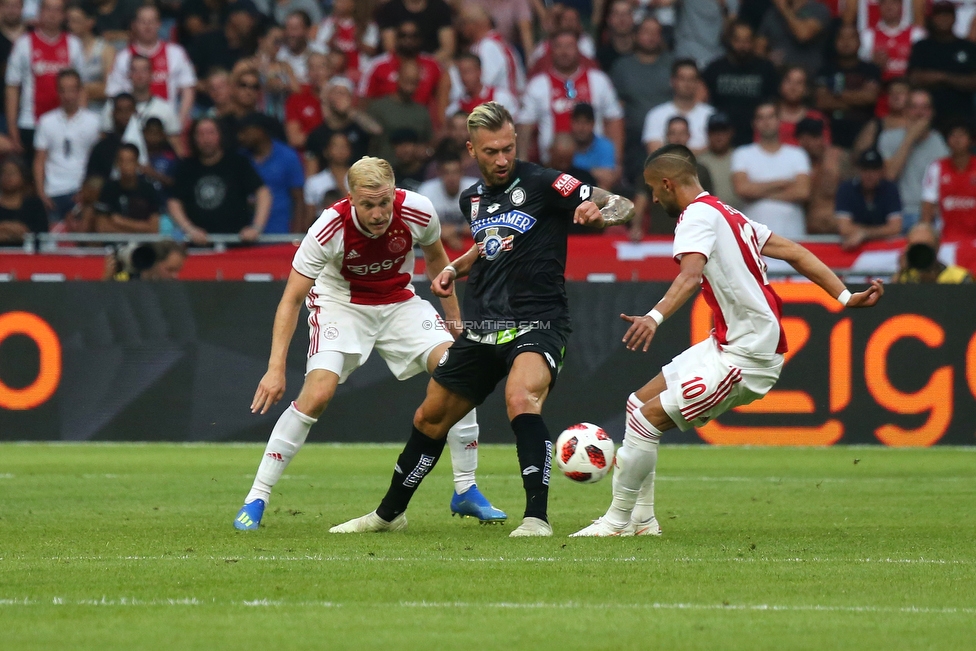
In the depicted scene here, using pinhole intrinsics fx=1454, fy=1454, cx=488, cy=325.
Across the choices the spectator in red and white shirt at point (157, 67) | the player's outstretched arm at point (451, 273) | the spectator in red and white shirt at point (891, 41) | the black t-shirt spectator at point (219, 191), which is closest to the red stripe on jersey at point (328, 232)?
the player's outstretched arm at point (451, 273)

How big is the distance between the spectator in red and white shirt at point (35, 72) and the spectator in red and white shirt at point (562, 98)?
19.4 feet

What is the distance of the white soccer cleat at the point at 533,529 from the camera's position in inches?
301

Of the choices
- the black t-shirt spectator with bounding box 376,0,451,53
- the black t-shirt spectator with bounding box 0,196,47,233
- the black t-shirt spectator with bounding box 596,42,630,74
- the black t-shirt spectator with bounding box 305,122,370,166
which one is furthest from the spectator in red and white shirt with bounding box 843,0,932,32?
the black t-shirt spectator with bounding box 0,196,47,233

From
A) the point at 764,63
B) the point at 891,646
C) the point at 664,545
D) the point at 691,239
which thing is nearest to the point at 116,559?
the point at 664,545

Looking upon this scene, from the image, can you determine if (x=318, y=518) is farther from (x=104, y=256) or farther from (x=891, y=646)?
(x=104, y=256)

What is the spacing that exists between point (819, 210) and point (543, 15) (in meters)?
4.80

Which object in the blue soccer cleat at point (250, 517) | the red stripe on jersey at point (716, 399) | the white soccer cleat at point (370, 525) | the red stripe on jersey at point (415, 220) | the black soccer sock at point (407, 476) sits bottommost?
the white soccer cleat at point (370, 525)

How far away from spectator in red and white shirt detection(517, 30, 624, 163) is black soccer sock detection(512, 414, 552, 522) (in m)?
10.2

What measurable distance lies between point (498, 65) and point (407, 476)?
11.0 meters

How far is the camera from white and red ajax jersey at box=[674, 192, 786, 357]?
7566 millimetres

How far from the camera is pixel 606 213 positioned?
24.6ft

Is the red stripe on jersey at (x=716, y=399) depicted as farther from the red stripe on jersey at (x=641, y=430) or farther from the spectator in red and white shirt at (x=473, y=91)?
the spectator in red and white shirt at (x=473, y=91)

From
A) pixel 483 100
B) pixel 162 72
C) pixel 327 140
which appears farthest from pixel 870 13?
pixel 162 72

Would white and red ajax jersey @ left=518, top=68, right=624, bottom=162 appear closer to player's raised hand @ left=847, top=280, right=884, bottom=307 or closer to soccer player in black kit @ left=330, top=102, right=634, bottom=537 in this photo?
soccer player in black kit @ left=330, top=102, right=634, bottom=537
